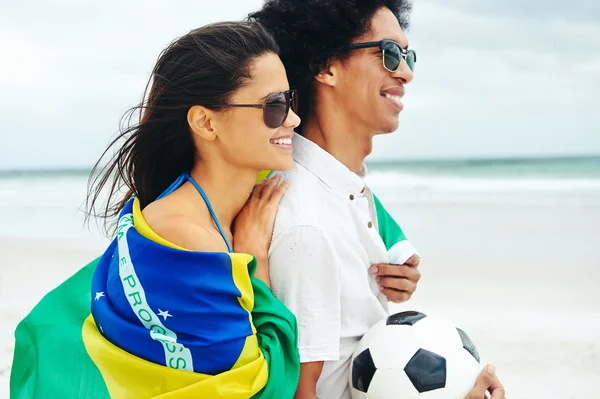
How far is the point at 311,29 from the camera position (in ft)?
10.4

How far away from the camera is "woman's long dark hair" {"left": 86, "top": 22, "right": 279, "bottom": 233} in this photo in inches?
108

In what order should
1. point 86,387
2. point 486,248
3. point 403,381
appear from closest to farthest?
point 86,387
point 403,381
point 486,248

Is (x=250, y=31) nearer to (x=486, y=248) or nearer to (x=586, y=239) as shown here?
(x=486, y=248)

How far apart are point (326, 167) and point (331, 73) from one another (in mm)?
443

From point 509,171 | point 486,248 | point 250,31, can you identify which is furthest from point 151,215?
point 509,171

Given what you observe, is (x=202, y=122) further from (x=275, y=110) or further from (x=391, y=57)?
(x=391, y=57)

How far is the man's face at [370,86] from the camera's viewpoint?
10.3ft

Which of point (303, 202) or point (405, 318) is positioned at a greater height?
point (303, 202)

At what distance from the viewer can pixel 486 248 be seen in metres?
10.4

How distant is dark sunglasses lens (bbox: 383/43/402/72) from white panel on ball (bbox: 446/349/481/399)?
126 centimetres

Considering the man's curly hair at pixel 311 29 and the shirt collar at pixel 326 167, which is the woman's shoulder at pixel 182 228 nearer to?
the shirt collar at pixel 326 167

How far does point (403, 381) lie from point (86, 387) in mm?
1218

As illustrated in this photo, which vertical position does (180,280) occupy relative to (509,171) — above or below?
above

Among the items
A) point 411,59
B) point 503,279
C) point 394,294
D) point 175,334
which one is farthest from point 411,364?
point 503,279
